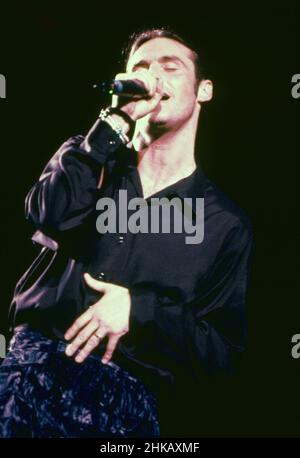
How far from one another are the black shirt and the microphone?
0.35 ft

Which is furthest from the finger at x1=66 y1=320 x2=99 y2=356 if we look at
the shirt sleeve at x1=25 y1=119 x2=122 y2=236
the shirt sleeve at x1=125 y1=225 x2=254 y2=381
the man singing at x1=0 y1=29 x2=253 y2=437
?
the shirt sleeve at x1=25 y1=119 x2=122 y2=236

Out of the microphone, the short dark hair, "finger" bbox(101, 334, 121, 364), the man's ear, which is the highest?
the short dark hair

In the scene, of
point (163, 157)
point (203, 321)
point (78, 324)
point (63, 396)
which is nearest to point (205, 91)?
point (163, 157)

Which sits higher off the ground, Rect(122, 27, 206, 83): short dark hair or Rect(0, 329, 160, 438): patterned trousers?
Rect(122, 27, 206, 83): short dark hair

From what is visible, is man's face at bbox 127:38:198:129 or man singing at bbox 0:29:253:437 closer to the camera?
man singing at bbox 0:29:253:437

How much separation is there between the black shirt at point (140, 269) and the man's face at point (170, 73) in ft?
0.60

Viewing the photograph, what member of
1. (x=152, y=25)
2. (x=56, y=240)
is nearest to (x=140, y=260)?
(x=56, y=240)

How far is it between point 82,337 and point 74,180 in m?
0.44

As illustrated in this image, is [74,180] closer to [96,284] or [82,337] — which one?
[96,284]

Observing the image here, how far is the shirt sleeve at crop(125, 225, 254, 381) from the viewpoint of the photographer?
1587mm

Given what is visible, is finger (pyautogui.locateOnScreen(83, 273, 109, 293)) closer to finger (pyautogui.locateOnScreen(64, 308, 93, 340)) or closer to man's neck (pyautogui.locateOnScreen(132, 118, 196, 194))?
finger (pyautogui.locateOnScreen(64, 308, 93, 340))

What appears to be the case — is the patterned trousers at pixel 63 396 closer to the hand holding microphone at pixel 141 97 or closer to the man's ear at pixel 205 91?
the hand holding microphone at pixel 141 97

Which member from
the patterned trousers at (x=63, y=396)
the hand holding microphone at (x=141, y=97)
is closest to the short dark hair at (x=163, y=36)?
the hand holding microphone at (x=141, y=97)

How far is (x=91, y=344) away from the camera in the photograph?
1.53m
